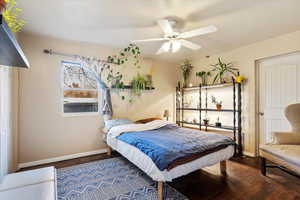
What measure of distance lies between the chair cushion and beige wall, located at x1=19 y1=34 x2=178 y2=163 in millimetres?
2996

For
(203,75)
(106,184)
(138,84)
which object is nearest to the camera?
(106,184)

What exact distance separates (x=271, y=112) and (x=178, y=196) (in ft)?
8.56

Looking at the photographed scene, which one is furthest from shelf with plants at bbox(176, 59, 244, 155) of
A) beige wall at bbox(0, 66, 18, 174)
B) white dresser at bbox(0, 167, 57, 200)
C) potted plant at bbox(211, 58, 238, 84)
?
beige wall at bbox(0, 66, 18, 174)

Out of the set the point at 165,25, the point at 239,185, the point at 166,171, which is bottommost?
the point at 239,185

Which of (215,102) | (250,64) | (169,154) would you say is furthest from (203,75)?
(169,154)

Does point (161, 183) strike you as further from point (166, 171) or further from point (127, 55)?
point (127, 55)

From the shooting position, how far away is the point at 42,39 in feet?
9.21

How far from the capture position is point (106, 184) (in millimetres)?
2088

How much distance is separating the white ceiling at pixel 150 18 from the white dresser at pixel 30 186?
6.60 feet

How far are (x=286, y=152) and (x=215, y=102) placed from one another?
1.93m

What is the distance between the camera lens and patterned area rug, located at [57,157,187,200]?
1.84 m

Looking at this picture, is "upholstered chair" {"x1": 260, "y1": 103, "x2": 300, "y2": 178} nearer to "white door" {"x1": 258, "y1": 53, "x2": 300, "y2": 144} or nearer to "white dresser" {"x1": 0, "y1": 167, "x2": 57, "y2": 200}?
"white door" {"x1": 258, "y1": 53, "x2": 300, "y2": 144}

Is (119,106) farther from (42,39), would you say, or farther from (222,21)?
(222,21)

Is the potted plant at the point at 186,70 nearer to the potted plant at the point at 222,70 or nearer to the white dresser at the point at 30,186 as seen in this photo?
the potted plant at the point at 222,70
